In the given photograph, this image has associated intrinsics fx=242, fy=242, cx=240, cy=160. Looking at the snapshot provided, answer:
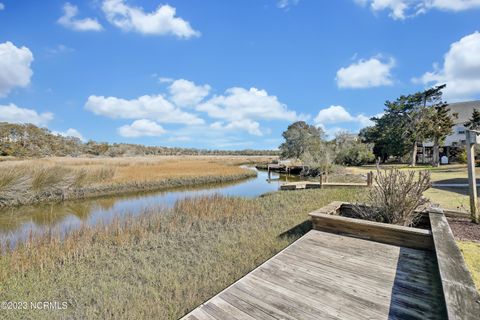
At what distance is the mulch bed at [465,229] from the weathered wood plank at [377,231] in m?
1.51

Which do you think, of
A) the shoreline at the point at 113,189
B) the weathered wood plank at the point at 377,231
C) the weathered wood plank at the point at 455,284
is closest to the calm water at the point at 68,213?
the shoreline at the point at 113,189

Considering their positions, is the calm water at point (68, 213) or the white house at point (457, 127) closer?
the calm water at point (68, 213)

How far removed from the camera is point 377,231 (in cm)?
371

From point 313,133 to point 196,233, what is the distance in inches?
1267

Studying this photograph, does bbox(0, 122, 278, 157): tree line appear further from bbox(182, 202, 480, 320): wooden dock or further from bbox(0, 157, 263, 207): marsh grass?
bbox(182, 202, 480, 320): wooden dock

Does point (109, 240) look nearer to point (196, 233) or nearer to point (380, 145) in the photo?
point (196, 233)

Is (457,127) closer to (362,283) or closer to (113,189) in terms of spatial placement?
(362,283)

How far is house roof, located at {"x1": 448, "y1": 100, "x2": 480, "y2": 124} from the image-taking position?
84.6 feet

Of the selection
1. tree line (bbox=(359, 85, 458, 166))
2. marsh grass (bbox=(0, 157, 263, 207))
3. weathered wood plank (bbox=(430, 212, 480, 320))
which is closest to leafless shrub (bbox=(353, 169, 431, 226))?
weathered wood plank (bbox=(430, 212, 480, 320))

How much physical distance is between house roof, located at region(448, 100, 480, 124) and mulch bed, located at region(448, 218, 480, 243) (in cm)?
2798

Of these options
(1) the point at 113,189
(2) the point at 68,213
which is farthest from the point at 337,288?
(1) the point at 113,189

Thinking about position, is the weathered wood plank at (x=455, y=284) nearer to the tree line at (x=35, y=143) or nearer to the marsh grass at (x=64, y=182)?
the marsh grass at (x=64, y=182)

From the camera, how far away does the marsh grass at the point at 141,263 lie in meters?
2.70

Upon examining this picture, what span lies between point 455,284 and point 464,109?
34.6 metres
